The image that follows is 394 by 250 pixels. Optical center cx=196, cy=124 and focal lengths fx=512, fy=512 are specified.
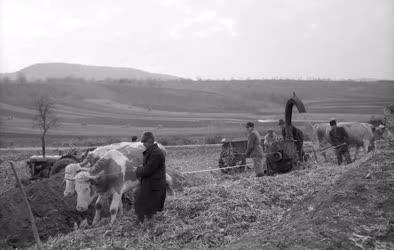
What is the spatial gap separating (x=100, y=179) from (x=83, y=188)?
0.44m

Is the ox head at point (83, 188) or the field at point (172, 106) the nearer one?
the ox head at point (83, 188)

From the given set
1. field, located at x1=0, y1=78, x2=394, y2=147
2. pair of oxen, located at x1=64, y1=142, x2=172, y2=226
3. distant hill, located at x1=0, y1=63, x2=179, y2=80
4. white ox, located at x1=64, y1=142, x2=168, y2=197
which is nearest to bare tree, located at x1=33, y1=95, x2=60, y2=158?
field, located at x1=0, y1=78, x2=394, y2=147

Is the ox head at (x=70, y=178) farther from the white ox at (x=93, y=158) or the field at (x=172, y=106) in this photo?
the field at (x=172, y=106)

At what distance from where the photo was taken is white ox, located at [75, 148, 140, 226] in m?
11.3

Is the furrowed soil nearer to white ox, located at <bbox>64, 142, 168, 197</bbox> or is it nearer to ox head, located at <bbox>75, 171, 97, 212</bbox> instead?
ox head, located at <bbox>75, 171, 97, 212</bbox>

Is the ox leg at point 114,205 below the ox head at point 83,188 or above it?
below

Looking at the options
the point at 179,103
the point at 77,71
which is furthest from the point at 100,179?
the point at 77,71

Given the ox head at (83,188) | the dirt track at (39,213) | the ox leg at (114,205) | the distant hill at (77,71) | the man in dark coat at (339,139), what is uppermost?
the distant hill at (77,71)

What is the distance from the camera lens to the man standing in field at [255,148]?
583 inches

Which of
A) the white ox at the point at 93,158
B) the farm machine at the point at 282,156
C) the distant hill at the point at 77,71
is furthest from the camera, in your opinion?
the distant hill at the point at 77,71

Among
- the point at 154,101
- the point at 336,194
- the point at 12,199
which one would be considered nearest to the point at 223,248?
the point at 336,194

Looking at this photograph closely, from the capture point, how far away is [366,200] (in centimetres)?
872

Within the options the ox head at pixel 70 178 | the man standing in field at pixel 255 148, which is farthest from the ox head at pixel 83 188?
the man standing in field at pixel 255 148

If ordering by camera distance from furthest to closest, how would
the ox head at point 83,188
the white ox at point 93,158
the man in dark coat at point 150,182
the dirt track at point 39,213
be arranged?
1. the dirt track at point 39,213
2. the white ox at point 93,158
3. the ox head at point 83,188
4. the man in dark coat at point 150,182
